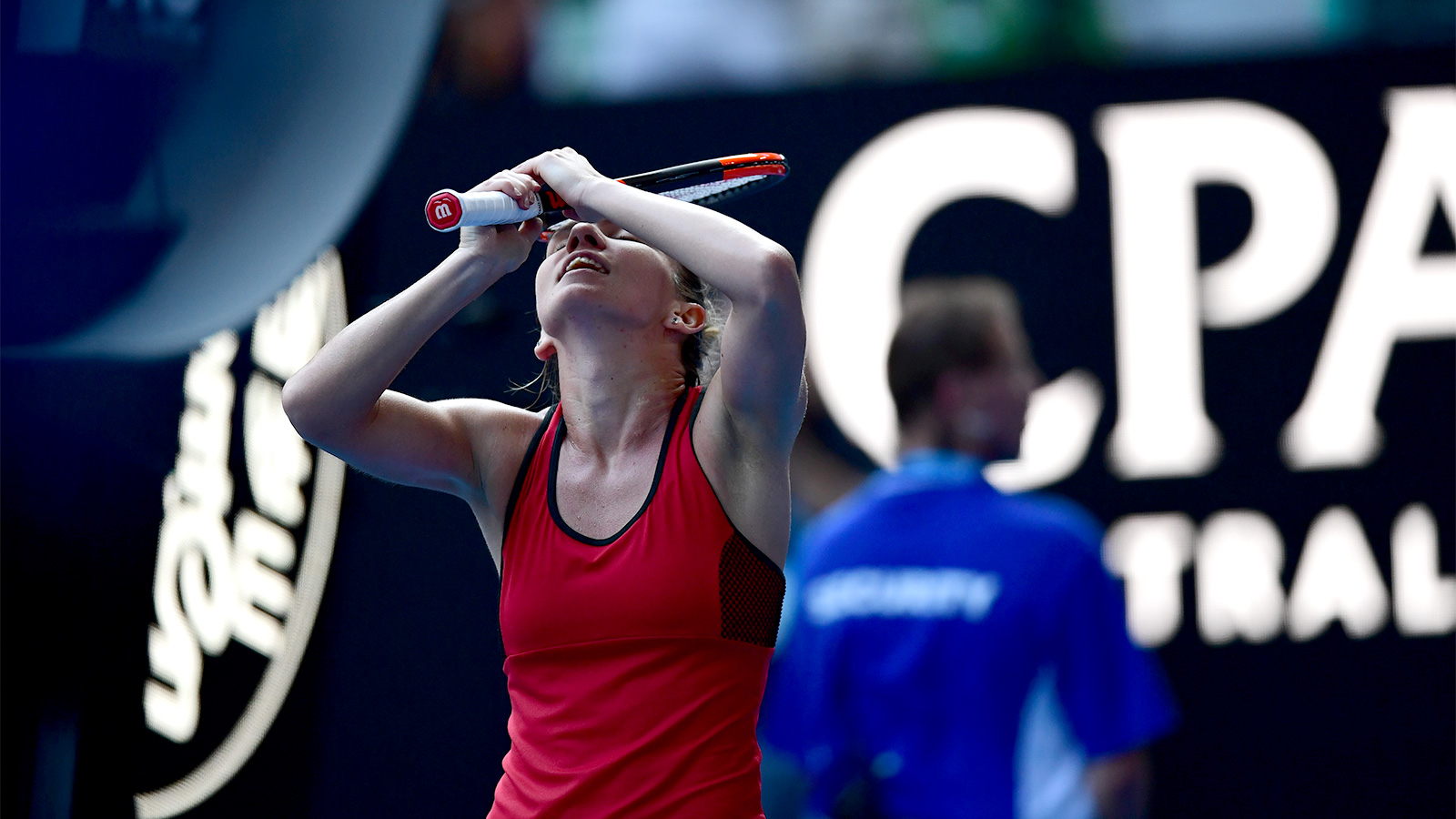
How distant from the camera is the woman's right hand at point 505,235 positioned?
58.4 inches

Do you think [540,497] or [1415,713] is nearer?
[540,497]

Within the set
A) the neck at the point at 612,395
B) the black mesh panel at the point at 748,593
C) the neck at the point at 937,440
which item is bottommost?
the neck at the point at 937,440

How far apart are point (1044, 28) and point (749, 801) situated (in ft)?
8.86

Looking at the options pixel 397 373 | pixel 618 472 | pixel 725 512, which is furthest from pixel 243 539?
pixel 725 512

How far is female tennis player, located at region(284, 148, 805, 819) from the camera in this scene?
1.35 meters

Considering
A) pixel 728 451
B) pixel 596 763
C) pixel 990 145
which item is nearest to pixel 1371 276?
pixel 990 145

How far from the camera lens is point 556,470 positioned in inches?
59.7

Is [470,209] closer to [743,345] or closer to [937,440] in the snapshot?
[743,345]

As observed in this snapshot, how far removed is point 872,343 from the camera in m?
3.54

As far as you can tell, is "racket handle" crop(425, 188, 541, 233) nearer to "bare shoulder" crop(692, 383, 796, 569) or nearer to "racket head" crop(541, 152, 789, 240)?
"racket head" crop(541, 152, 789, 240)

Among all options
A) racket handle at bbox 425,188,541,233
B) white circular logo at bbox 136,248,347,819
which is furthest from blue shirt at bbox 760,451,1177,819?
white circular logo at bbox 136,248,347,819

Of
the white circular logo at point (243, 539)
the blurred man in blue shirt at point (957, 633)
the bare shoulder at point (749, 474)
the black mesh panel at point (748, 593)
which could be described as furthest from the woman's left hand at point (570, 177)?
the white circular logo at point (243, 539)

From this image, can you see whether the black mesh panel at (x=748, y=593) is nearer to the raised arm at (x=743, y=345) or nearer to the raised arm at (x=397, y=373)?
the raised arm at (x=743, y=345)

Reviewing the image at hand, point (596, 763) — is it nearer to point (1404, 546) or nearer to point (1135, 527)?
point (1135, 527)
